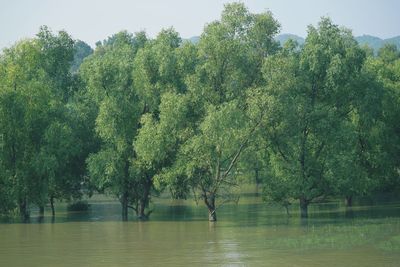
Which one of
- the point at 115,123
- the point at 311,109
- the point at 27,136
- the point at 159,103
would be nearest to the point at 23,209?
the point at 27,136

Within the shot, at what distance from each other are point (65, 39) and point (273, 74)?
33963mm

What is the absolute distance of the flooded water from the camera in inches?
1555

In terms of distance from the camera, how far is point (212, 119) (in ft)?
195

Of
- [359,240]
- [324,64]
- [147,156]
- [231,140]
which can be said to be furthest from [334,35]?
[359,240]

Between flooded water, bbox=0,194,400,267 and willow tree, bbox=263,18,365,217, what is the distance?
154 inches

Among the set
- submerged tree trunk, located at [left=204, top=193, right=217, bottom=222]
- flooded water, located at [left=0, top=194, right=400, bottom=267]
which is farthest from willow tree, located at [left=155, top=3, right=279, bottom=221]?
flooded water, located at [left=0, top=194, right=400, bottom=267]

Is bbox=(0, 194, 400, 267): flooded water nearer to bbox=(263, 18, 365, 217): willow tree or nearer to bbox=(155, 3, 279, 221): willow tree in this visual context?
bbox=(263, 18, 365, 217): willow tree

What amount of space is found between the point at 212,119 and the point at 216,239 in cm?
1352

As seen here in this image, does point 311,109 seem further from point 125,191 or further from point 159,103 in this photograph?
point 125,191

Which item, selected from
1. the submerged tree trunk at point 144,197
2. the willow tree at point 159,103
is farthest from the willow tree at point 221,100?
the submerged tree trunk at point 144,197

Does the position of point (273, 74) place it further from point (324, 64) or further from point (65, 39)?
point (65, 39)

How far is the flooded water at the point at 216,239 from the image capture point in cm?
3950

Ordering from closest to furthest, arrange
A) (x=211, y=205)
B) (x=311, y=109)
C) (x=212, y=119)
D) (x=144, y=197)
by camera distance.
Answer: (x=212, y=119) < (x=211, y=205) < (x=311, y=109) < (x=144, y=197)

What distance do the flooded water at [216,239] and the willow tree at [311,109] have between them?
392cm
